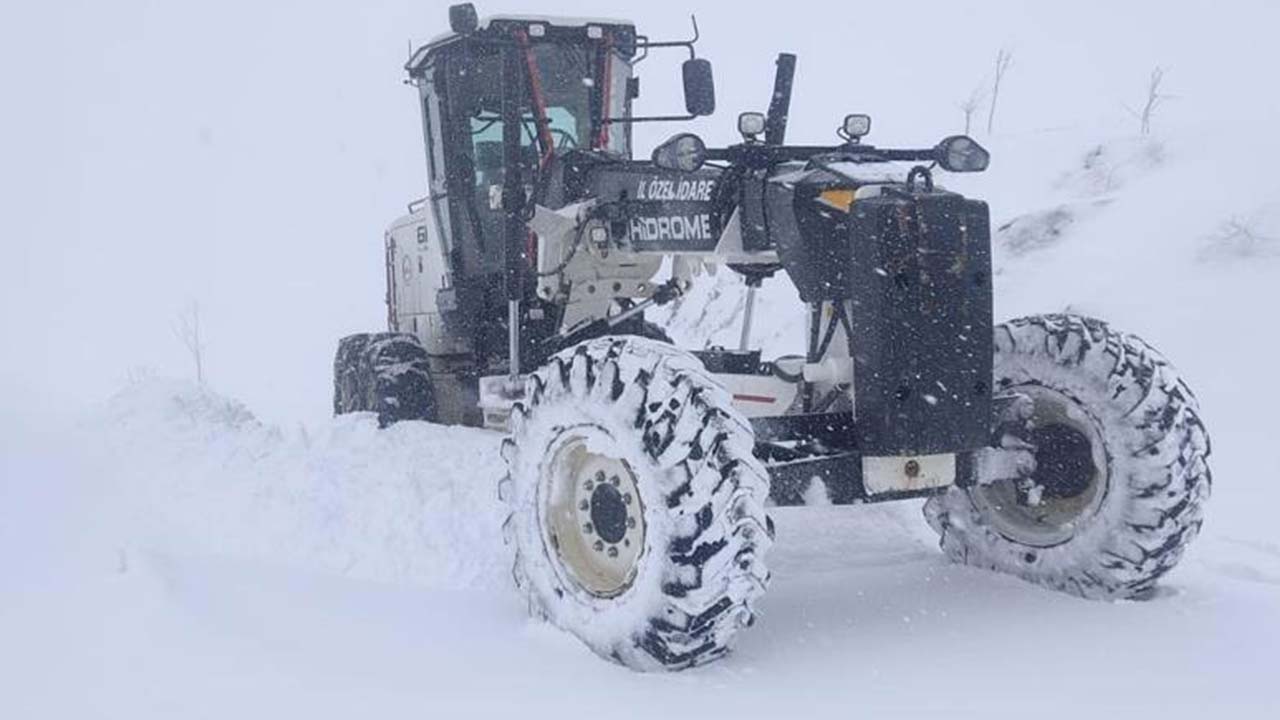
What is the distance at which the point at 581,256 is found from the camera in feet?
20.9

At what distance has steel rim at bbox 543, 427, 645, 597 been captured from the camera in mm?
4145

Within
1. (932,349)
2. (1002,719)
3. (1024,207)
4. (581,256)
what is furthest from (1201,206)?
(1002,719)

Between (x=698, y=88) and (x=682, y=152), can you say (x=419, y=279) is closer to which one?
(x=698, y=88)

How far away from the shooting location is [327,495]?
19.7 feet

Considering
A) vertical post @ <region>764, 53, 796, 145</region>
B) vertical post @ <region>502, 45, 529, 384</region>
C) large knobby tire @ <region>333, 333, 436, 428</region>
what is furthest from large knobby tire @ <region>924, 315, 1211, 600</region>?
large knobby tire @ <region>333, 333, 436, 428</region>

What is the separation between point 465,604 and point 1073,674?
2253 mm

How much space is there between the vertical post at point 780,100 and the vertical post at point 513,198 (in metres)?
1.74

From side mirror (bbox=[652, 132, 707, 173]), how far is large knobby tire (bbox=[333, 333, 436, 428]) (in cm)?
396

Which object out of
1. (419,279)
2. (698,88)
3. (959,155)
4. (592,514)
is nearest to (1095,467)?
(959,155)

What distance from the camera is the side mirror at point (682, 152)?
15.0 ft

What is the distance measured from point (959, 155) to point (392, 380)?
4441 mm

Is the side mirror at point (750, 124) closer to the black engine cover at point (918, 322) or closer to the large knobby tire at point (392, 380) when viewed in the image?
the black engine cover at point (918, 322)

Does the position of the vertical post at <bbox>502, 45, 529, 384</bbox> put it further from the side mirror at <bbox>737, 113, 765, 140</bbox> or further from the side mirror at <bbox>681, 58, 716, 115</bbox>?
the side mirror at <bbox>737, 113, 765, 140</bbox>

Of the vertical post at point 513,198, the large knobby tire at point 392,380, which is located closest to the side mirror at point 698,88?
the vertical post at point 513,198
